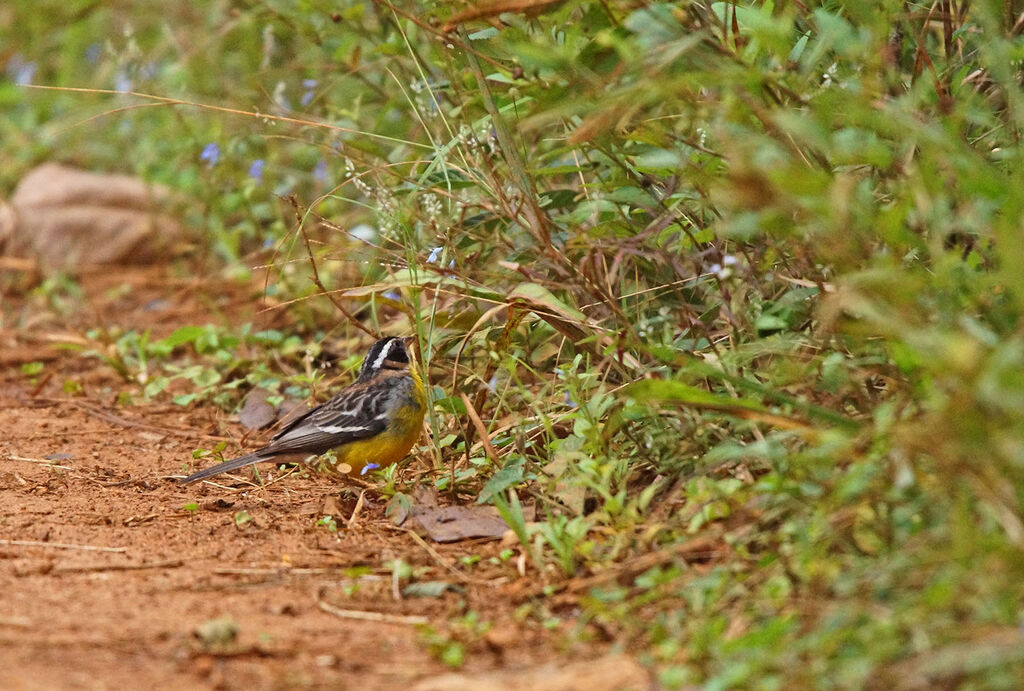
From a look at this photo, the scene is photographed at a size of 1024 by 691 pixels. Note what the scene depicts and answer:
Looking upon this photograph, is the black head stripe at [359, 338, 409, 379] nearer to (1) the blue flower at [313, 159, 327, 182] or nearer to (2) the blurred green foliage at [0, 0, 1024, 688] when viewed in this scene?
(2) the blurred green foliage at [0, 0, 1024, 688]

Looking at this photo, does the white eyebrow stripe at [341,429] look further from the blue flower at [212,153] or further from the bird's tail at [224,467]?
the blue flower at [212,153]

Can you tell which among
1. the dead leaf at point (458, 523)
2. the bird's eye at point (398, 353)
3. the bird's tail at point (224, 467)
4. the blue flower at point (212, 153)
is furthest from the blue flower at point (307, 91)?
the dead leaf at point (458, 523)

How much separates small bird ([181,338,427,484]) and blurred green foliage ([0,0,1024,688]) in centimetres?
26

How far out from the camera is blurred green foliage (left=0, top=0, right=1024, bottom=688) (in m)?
2.95

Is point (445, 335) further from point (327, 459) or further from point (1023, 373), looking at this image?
point (1023, 373)

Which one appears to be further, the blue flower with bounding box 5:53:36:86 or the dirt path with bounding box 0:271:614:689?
the blue flower with bounding box 5:53:36:86

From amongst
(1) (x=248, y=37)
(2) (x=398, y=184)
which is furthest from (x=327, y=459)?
(1) (x=248, y=37)

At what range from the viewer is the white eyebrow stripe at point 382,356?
614cm

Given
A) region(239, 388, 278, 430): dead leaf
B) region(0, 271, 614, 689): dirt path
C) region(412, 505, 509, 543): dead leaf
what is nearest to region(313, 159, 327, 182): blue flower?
region(239, 388, 278, 430): dead leaf

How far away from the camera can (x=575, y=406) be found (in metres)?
4.90

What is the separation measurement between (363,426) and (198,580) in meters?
1.77

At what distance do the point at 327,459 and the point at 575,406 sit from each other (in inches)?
61.5

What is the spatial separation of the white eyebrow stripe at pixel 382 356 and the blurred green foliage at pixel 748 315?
0.96 feet

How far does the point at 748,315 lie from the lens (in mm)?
4352
